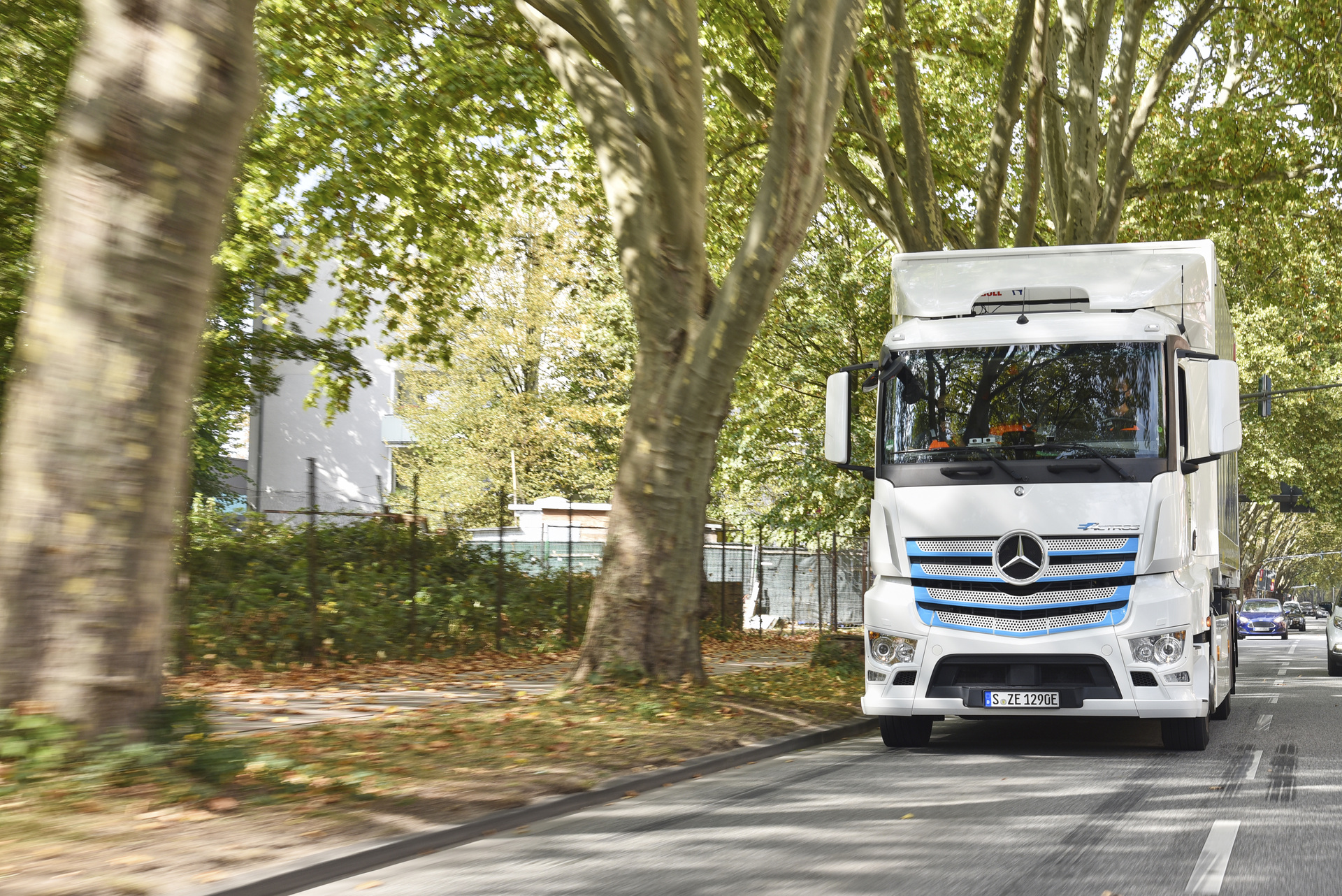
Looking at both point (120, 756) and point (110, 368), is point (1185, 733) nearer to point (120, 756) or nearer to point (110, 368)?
point (120, 756)

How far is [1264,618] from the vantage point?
159 ft

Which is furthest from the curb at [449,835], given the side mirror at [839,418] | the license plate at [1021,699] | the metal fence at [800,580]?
the metal fence at [800,580]

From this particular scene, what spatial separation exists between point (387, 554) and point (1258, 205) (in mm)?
16798

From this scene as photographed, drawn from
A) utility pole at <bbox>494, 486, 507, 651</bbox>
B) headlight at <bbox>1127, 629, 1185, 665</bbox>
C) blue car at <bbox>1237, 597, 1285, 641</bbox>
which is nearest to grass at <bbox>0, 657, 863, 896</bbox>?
headlight at <bbox>1127, 629, 1185, 665</bbox>

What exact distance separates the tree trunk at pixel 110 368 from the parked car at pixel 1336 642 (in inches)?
814

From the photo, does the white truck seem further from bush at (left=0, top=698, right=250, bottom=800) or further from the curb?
bush at (left=0, top=698, right=250, bottom=800)

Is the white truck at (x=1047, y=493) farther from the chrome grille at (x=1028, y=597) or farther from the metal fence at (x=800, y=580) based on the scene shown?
the metal fence at (x=800, y=580)

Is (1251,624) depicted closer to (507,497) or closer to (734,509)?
(734,509)

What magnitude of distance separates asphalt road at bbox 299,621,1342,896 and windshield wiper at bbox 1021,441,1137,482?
6.98 ft

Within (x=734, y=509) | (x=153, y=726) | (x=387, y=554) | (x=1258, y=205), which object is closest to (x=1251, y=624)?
(x=734, y=509)

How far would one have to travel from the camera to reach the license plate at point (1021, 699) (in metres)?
9.73

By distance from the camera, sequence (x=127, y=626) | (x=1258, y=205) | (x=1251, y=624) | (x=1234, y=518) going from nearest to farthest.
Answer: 1. (x=127, y=626)
2. (x=1234, y=518)
3. (x=1258, y=205)
4. (x=1251, y=624)

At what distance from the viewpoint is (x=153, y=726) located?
21.8ft

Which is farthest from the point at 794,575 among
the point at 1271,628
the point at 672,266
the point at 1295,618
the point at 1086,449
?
the point at 1295,618
